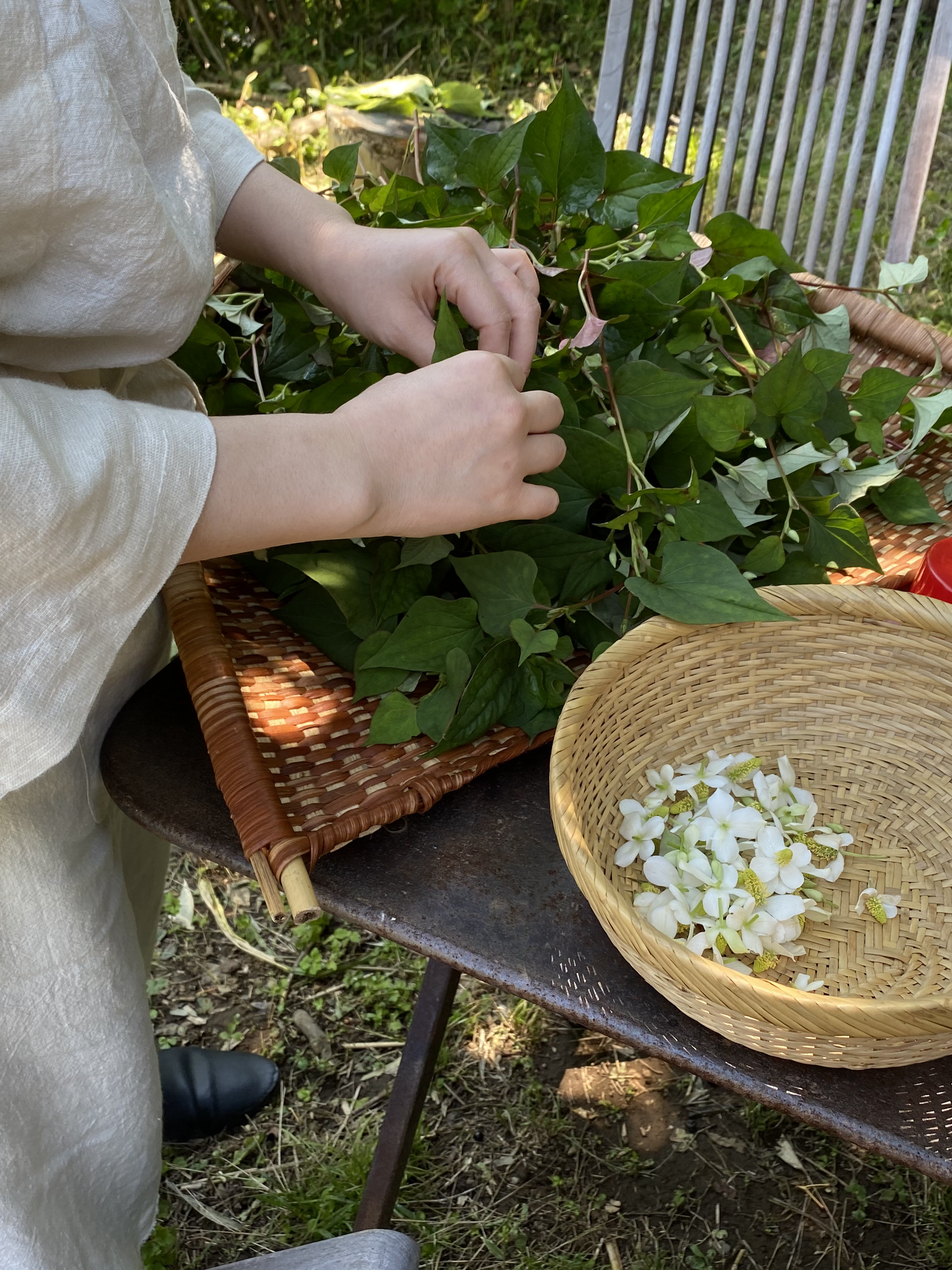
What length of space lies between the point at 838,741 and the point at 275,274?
52cm

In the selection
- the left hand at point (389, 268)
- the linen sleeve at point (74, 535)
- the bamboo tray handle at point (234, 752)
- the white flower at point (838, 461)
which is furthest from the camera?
the white flower at point (838, 461)

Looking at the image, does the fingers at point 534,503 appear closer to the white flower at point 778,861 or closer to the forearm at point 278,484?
the forearm at point 278,484

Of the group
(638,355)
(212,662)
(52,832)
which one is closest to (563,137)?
(638,355)

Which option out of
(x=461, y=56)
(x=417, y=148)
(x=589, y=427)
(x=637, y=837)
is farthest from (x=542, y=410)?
Answer: (x=461, y=56)

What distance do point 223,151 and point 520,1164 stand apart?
99 cm

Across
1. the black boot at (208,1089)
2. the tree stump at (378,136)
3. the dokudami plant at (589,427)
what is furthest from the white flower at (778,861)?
the tree stump at (378,136)

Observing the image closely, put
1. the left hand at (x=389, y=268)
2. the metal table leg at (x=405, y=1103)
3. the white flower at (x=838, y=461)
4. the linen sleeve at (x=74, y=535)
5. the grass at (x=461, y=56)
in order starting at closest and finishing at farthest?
the linen sleeve at (x=74, y=535), the left hand at (x=389, y=268), the white flower at (x=838, y=461), the metal table leg at (x=405, y=1103), the grass at (x=461, y=56)

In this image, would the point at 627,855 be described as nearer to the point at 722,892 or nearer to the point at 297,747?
the point at 722,892

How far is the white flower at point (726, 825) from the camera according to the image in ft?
1.91

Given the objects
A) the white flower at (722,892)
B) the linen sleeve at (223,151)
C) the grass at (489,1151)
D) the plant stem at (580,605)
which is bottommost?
the grass at (489,1151)

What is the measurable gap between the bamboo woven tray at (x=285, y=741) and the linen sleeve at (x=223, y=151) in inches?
9.6

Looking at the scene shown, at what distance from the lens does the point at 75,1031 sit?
23.8 inches

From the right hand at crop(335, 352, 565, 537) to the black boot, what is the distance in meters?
0.84

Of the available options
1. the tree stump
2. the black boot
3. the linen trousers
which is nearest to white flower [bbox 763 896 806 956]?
the linen trousers
